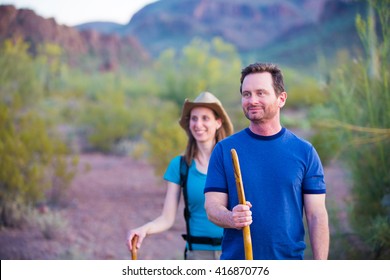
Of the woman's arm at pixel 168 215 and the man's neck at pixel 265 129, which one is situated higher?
the man's neck at pixel 265 129

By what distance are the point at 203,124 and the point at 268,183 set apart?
1.23 meters

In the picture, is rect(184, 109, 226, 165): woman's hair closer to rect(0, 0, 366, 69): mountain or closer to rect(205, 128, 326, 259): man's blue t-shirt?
rect(205, 128, 326, 259): man's blue t-shirt

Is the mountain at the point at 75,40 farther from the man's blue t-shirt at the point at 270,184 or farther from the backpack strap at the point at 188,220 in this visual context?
the man's blue t-shirt at the point at 270,184

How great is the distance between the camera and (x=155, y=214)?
8914 mm

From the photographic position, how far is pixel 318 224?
2.84m

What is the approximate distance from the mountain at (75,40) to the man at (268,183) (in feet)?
27.2

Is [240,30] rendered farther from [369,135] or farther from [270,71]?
[270,71]

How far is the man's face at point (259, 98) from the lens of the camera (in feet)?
9.32

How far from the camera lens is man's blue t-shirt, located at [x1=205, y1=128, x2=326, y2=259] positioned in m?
2.77

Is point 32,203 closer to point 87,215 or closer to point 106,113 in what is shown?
point 87,215

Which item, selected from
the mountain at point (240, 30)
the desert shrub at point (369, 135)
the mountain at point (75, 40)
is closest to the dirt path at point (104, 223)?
the desert shrub at point (369, 135)

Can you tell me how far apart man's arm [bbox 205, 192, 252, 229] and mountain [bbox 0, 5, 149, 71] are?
834cm

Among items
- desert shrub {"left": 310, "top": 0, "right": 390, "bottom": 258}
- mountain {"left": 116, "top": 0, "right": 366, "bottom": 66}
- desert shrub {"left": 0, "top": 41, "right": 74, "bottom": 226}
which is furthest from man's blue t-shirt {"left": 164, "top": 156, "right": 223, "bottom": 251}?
mountain {"left": 116, "top": 0, "right": 366, "bottom": 66}

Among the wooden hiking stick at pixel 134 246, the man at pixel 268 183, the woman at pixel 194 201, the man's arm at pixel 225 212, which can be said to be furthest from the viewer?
the woman at pixel 194 201
